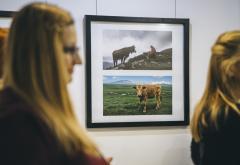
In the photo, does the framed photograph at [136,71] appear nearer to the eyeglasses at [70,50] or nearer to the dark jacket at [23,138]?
the eyeglasses at [70,50]

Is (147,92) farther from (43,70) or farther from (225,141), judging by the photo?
(43,70)

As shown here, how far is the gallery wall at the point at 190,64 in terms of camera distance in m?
2.11

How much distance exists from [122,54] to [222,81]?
0.96m

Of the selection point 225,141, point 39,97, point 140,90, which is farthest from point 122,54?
point 39,97

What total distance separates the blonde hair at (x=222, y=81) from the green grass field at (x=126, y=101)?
0.88 meters

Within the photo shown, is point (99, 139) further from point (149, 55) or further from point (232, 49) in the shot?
point (232, 49)

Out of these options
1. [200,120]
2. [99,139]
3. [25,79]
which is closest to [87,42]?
[99,139]

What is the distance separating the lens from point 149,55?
2.17 metres

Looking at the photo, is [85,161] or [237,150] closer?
[85,161]

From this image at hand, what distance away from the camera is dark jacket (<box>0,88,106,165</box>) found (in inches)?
28.3

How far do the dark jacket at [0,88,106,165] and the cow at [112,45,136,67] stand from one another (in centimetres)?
137

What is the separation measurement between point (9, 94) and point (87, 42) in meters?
1.32

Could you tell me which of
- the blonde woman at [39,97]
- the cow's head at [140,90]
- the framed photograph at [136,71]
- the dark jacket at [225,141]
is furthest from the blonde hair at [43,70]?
the cow's head at [140,90]

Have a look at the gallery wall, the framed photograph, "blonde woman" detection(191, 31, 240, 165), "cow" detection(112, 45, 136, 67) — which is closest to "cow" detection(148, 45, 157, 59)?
the framed photograph
